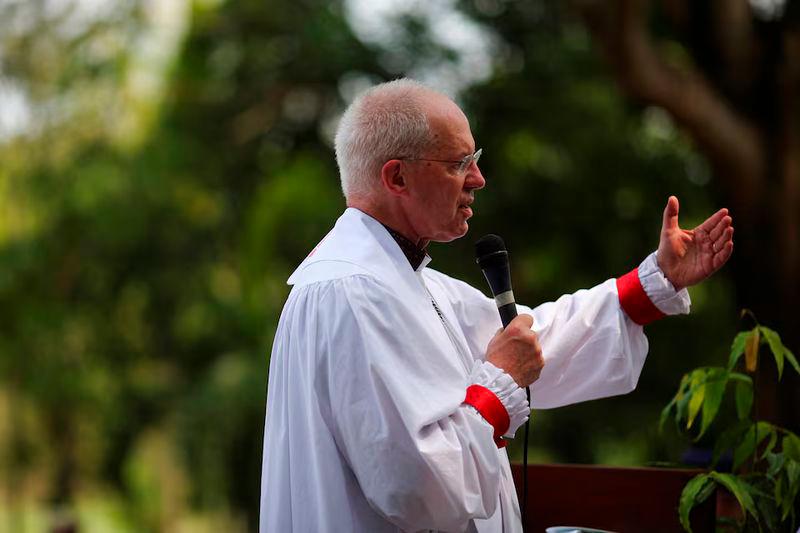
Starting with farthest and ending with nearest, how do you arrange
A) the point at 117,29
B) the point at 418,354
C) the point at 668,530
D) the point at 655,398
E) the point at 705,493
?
1. the point at 117,29
2. the point at 655,398
3. the point at 668,530
4. the point at 705,493
5. the point at 418,354

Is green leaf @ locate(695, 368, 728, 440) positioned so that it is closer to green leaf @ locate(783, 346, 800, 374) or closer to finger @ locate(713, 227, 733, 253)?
green leaf @ locate(783, 346, 800, 374)

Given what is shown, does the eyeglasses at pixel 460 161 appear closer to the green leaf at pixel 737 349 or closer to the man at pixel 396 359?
the man at pixel 396 359

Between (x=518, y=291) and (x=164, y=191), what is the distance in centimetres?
446

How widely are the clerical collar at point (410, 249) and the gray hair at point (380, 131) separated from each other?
0.34 ft

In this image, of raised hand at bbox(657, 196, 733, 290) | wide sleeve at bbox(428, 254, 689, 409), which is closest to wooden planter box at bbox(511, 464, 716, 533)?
wide sleeve at bbox(428, 254, 689, 409)

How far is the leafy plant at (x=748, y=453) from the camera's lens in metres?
2.28

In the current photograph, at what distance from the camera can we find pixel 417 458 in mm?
1982

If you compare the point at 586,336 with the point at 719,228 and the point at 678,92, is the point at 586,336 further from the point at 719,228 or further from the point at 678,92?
the point at 678,92

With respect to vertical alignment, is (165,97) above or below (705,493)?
above

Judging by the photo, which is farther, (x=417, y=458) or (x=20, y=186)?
(x=20, y=186)

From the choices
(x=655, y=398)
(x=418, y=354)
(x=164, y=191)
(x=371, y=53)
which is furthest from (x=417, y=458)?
(x=164, y=191)

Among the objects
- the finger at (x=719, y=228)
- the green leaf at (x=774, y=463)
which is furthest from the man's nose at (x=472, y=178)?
the green leaf at (x=774, y=463)

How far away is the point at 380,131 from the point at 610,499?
1010mm

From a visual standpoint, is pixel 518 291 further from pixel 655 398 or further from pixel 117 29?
pixel 117 29
